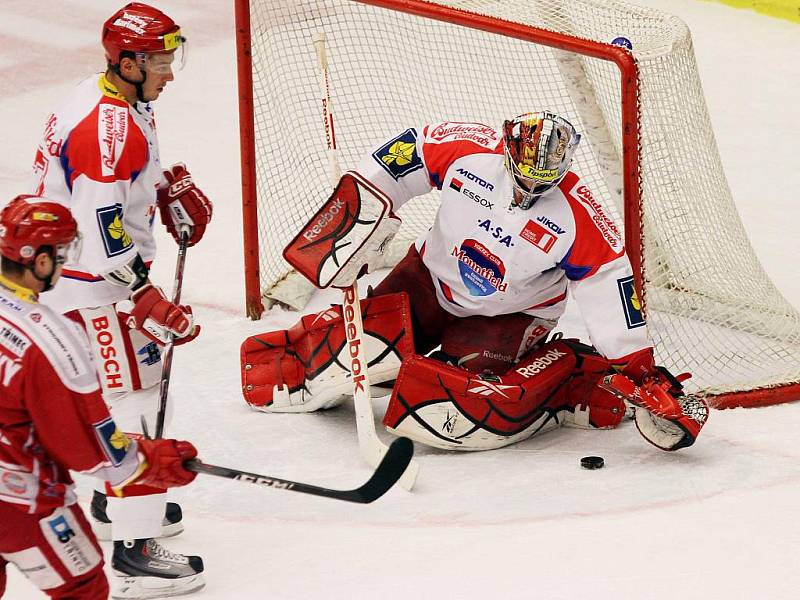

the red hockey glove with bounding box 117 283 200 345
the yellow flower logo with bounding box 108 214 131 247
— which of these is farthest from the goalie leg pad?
the yellow flower logo with bounding box 108 214 131 247

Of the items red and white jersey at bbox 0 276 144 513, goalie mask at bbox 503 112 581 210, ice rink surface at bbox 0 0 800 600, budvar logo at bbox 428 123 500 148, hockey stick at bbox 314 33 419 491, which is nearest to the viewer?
red and white jersey at bbox 0 276 144 513

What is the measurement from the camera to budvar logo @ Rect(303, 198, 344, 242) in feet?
13.5

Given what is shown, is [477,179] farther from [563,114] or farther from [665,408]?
[563,114]

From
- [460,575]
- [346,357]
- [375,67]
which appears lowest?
[460,575]

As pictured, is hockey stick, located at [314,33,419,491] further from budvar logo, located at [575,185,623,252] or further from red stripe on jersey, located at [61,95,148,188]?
red stripe on jersey, located at [61,95,148,188]

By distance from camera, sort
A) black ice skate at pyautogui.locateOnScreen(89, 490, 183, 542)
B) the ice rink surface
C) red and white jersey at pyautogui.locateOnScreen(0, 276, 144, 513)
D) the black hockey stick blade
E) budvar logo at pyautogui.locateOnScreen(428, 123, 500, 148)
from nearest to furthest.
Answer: red and white jersey at pyautogui.locateOnScreen(0, 276, 144, 513) < the black hockey stick blade < the ice rink surface < black ice skate at pyautogui.locateOnScreen(89, 490, 183, 542) < budvar logo at pyautogui.locateOnScreen(428, 123, 500, 148)

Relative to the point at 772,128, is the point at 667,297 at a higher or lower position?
lower

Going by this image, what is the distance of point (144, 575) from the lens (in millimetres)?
3250

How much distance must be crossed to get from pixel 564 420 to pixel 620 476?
0.42m

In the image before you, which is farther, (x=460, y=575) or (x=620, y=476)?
(x=620, y=476)

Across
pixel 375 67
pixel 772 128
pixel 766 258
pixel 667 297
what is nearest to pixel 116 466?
pixel 667 297

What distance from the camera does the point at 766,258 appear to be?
215 inches

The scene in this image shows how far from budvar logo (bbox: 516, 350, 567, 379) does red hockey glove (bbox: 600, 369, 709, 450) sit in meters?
0.23

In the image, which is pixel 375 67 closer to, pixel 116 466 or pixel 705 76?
pixel 705 76
